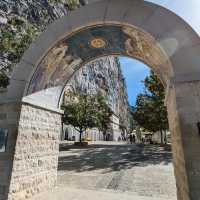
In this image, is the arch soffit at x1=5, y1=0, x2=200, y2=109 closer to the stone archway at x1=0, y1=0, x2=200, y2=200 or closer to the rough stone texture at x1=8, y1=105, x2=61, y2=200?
the stone archway at x1=0, y1=0, x2=200, y2=200

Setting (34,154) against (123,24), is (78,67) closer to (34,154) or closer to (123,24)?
(123,24)

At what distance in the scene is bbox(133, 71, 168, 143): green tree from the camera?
15.2 meters

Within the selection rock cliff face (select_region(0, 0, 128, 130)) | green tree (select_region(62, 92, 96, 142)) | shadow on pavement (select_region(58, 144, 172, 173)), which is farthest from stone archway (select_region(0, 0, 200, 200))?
green tree (select_region(62, 92, 96, 142))

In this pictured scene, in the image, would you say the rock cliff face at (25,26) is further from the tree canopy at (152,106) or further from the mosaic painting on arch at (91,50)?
the mosaic painting on arch at (91,50)

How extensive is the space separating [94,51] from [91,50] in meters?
0.14

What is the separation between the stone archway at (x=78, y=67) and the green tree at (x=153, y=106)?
9345 mm

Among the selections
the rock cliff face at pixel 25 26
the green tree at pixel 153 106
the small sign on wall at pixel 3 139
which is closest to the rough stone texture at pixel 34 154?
the small sign on wall at pixel 3 139

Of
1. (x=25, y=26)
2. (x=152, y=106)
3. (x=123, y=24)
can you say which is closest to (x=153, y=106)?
(x=152, y=106)

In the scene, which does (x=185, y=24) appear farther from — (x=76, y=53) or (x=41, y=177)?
(x=41, y=177)

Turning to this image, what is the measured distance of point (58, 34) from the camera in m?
5.66

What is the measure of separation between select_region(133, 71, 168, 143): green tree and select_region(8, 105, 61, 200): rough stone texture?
1038 cm

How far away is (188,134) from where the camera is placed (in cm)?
401

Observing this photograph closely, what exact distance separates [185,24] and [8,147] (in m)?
5.99

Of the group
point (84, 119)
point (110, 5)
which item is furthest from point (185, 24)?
point (84, 119)
